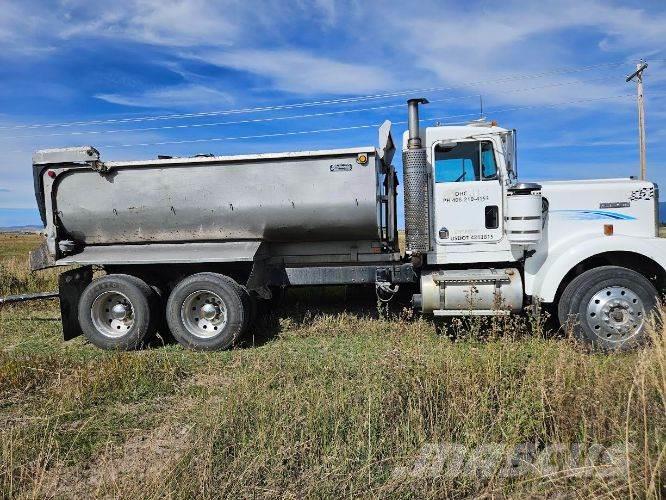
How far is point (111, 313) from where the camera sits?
7.13 metres

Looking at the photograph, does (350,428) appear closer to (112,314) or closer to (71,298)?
(112,314)

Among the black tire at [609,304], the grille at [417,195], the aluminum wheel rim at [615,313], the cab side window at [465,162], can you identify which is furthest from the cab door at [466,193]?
the aluminum wheel rim at [615,313]

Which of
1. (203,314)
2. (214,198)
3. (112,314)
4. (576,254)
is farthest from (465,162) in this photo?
(112,314)

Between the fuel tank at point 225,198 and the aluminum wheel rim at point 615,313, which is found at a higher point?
the fuel tank at point 225,198

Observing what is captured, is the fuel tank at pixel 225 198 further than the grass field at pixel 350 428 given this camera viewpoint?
Yes

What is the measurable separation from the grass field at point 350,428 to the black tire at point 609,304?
3.54 feet

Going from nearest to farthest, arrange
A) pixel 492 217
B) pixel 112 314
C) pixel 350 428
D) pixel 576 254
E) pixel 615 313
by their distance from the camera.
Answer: pixel 350 428, pixel 615 313, pixel 576 254, pixel 492 217, pixel 112 314

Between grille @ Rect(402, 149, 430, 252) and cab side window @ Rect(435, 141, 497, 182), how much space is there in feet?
0.75

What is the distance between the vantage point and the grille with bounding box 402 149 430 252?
6594 mm

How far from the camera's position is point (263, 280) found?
6.94 metres

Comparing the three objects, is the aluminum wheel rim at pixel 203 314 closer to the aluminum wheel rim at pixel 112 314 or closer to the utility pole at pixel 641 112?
the aluminum wheel rim at pixel 112 314

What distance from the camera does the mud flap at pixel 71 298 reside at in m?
7.03
